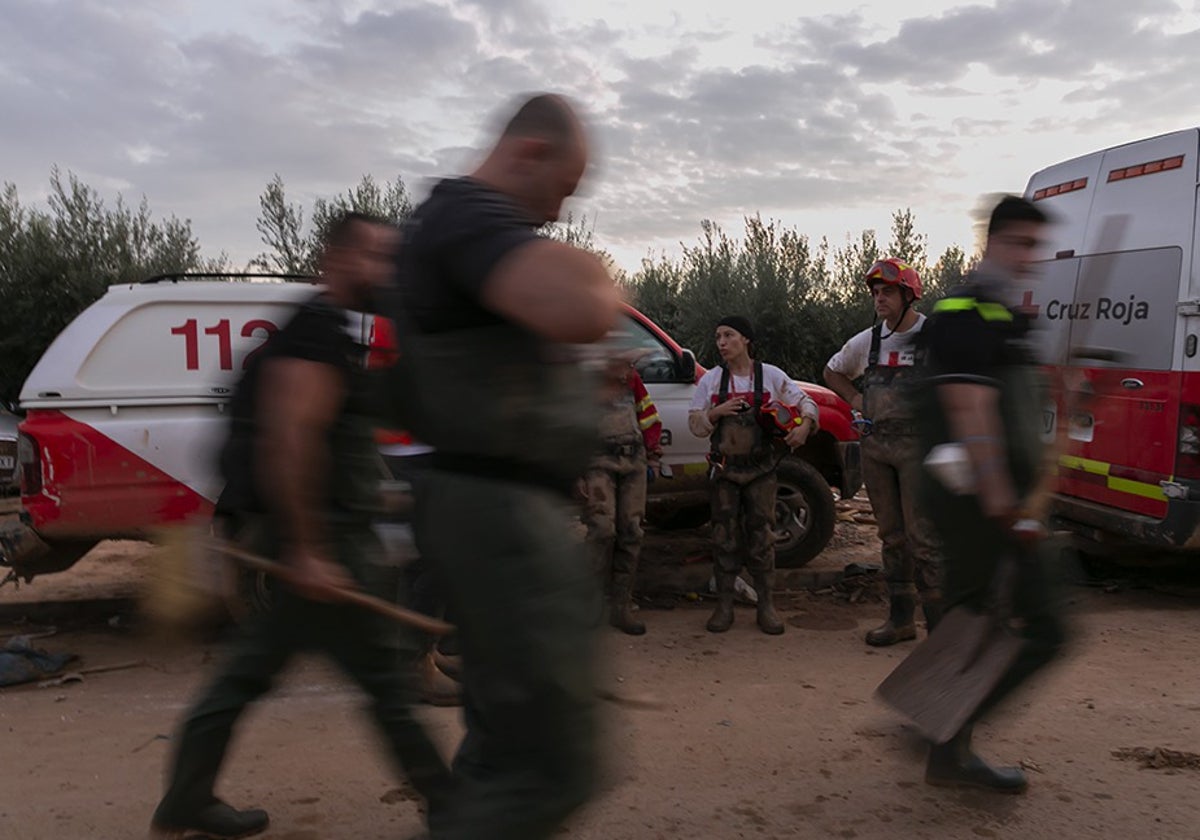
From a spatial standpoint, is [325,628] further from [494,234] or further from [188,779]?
[494,234]

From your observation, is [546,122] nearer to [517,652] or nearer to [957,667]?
[517,652]

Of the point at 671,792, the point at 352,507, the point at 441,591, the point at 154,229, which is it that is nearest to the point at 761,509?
the point at 671,792

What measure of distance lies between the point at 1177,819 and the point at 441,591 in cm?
292

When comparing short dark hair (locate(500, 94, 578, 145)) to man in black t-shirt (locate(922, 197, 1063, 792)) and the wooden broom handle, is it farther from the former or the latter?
man in black t-shirt (locate(922, 197, 1063, 792))

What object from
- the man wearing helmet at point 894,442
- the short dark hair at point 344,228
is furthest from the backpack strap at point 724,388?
the short dark hair at point 344,228

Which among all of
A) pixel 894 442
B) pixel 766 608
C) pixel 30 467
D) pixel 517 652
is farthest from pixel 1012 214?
pixel 30 467

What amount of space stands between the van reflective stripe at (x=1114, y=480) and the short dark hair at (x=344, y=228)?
178 inches

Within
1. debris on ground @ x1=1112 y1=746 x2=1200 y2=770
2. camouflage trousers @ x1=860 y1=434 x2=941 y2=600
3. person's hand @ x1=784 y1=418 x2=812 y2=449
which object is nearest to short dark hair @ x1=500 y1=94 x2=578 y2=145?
debris on ground @ x1=1112 y1=746 x2=1200 y2=770

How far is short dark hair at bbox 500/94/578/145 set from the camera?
198 centimetres

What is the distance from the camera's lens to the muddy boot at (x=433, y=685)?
15.3ft

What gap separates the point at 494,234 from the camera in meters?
1.77

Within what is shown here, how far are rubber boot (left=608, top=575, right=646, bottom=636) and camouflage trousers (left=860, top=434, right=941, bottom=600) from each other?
1545mm

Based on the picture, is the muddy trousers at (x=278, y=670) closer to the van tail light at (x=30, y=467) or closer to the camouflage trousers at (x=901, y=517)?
the van tail light at (x=30, y=467)

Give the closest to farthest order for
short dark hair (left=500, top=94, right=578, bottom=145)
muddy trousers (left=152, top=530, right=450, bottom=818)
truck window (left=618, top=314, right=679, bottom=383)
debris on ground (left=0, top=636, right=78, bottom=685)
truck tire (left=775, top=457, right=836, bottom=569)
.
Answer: short dark hair (left=500, top=94, right=578, bottom=145), muddy trousers (left=152, top=530, right=450, bottom=818), debris on ground (left=0, top=636, right=78, bottom=685), truck window (left=618, top=314, right=679, bottom=383), truck tire (left=775, top=457, right=836, bottom=569)
